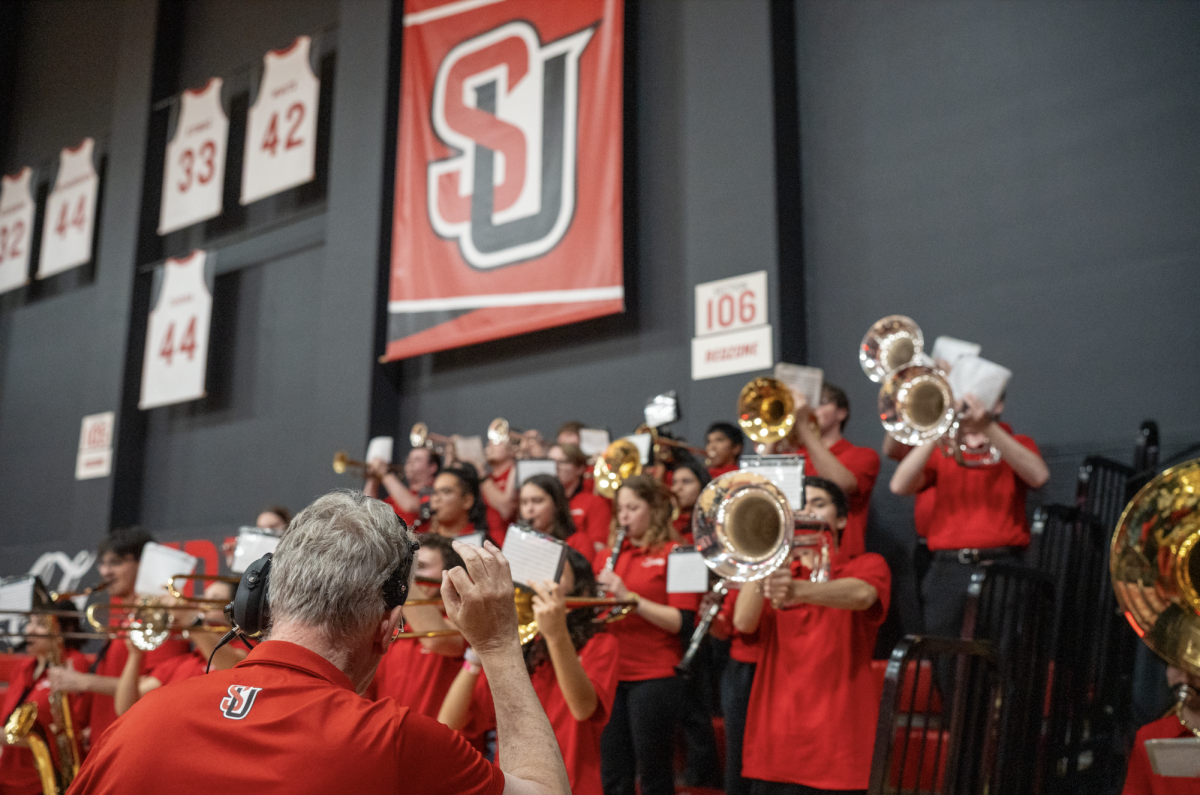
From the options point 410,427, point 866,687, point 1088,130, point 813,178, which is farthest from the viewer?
point 410,427

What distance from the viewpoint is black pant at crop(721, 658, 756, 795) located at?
383 cm

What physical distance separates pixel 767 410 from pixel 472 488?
5.41 feet

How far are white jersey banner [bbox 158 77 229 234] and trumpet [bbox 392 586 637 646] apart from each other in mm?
7567

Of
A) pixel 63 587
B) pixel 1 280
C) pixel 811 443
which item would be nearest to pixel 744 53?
pixel 811 443

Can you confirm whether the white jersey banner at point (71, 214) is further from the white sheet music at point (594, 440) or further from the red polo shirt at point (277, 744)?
the red polo shirt at point (277, 744)

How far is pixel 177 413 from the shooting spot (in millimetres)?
10320

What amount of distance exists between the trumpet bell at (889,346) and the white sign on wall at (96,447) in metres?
8.00

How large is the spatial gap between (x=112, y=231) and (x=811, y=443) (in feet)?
29.3

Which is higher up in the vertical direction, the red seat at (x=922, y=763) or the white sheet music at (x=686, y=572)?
the white sheet music at (x=686, y=572)

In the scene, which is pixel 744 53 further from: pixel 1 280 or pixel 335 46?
pixel 1 280

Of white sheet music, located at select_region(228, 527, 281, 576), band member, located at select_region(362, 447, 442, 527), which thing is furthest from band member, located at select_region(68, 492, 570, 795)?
band member, located at select_region(362, 447, 442, 527)

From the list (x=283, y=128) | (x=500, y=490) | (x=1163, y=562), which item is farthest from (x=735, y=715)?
(x=283, y=128)

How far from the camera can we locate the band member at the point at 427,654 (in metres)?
3.45

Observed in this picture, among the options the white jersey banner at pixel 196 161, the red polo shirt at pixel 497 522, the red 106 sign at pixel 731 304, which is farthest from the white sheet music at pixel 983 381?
the white jersey banner at pixel 196 161
